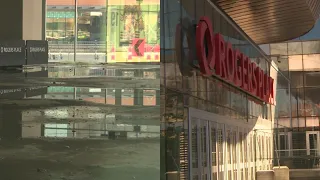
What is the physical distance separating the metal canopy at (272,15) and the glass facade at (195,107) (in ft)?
2.84

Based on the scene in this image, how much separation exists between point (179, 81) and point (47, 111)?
2585mm

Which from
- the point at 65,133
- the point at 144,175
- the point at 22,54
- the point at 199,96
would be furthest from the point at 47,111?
the point at 199,96

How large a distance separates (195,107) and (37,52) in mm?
3528

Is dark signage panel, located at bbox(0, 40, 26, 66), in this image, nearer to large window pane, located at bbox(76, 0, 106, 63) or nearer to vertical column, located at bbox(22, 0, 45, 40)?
vertical column, located at bbox(22, 0, 45, 40)

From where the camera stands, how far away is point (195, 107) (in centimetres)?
1120

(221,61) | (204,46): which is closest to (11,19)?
(204,46)

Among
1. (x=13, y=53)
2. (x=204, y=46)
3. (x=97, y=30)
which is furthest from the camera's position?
(x=204, y=46)

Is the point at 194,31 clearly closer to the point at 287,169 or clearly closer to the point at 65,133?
the point at 65,133

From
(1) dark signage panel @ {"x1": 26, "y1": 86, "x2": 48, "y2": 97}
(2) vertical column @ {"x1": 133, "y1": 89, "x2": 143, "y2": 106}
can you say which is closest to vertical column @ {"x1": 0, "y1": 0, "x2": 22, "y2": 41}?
(1) dark signage panel @ {"x1": 26, "y1": 86, "x2": 48, "y2": 97}

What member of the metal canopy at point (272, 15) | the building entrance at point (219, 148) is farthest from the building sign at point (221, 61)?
the metal canopy at point (272, 15)

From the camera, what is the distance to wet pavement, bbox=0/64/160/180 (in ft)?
31.2

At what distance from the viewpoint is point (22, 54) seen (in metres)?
9.79

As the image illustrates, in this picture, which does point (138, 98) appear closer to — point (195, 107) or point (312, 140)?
point (195, 107)

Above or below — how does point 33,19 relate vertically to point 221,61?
above
